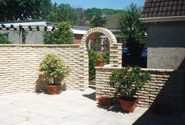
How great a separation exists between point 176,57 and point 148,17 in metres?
2.11

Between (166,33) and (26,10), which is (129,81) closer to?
(166,33)

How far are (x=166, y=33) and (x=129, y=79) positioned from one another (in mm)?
3159

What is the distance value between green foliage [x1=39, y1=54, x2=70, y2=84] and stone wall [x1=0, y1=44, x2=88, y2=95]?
662 millimetres

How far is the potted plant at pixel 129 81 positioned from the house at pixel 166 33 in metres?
1.97

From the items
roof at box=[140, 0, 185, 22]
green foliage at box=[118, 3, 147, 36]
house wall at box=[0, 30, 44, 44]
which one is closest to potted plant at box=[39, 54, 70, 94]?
roof at box=[140, 0, 185, 22]

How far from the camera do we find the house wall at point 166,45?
836 cm

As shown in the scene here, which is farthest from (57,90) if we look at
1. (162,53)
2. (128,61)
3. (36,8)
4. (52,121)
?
(36,8)

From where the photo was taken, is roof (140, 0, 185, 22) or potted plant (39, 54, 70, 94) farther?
potted plant (39, 54, 70, 94)

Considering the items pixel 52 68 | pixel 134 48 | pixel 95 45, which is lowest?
pixel 52 68

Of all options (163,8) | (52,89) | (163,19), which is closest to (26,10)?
(52,89)

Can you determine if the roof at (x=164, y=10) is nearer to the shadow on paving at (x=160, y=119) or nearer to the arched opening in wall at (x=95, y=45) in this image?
the arched opening in wall at (x=95, y=45)

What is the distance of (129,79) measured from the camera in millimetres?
6953

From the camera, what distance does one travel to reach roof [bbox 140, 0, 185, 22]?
8.27m

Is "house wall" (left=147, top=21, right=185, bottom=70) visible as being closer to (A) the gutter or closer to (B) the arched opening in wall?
(A) the gutter
